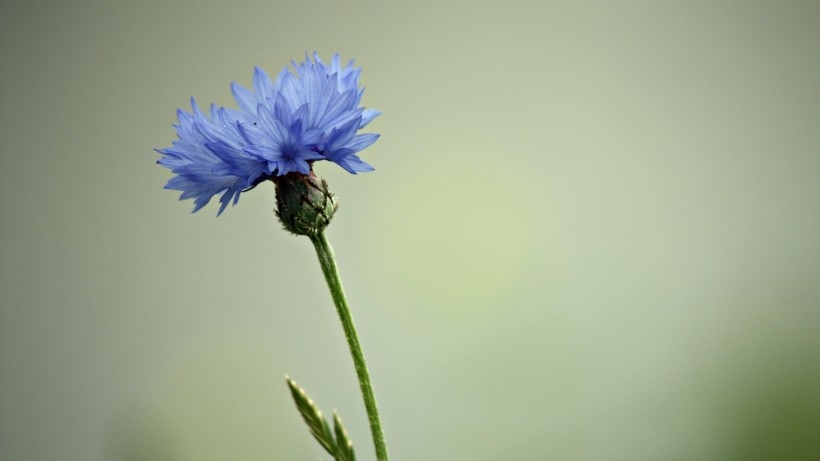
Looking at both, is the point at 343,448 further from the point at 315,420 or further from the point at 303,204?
the point at 303,204

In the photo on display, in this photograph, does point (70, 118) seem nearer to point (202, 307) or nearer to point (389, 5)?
point (202, 307)

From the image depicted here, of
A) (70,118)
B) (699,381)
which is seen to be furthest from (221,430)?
(699,381)

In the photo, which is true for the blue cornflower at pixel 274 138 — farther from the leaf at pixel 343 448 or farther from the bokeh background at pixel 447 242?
the bokeh background at pixel 447 242

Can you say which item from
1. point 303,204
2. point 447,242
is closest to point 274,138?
point 303,204

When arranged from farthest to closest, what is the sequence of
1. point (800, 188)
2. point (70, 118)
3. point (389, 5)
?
point (800, 188), point (389, 5), point (70, 118)

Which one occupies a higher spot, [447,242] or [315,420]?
[447,242]

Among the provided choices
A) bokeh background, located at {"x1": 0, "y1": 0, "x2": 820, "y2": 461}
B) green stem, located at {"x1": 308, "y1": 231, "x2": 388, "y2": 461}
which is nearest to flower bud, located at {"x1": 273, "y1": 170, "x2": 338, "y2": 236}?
green stem, located at {"x1": 308, "y1": 231, "x2": 388, "y2": 461}

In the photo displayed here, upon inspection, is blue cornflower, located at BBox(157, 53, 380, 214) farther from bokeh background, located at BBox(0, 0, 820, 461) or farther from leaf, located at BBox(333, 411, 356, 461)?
bokeh background, located at BBox(0, 0, 820, 461)

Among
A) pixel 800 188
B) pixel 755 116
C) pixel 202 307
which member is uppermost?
pixel 755 116
